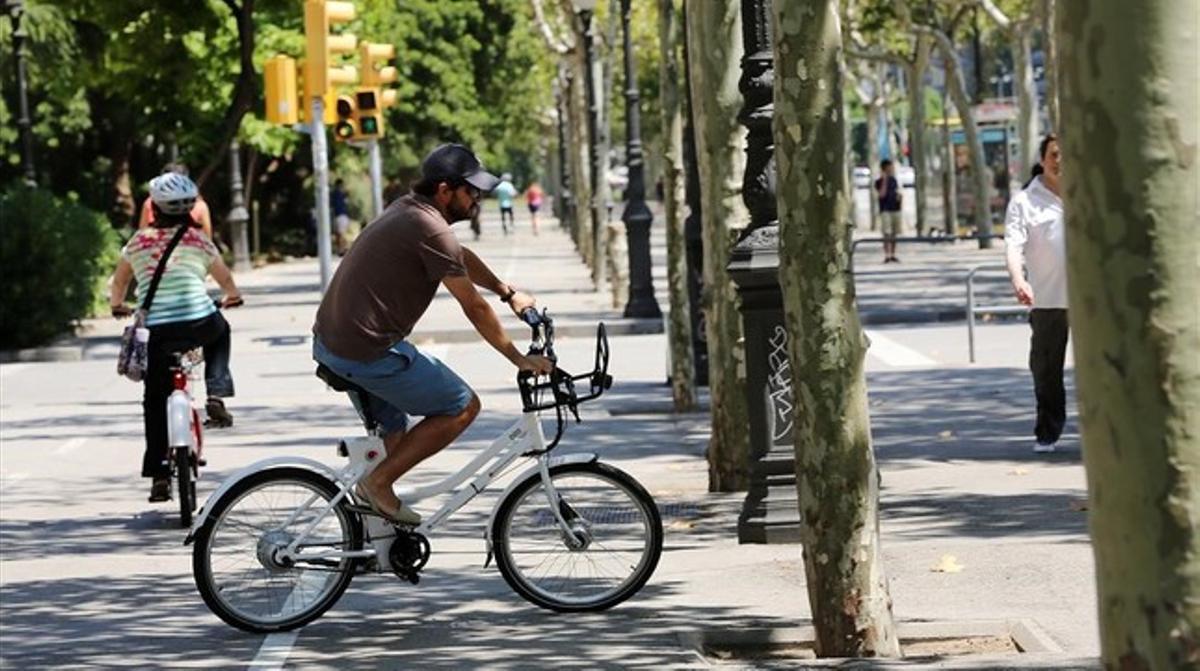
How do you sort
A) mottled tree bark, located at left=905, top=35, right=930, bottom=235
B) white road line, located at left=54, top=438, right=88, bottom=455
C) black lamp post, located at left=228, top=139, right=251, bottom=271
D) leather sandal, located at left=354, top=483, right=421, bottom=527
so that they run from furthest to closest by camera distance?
1. mottled tree bark, located at left=905, top=35, right=930, bottom=235
2. black lamp post, located at left=228, top=139, right=251, bottom=271
3. white road line, located at left=54, top=438, right=88, bottom=455
4. leather sandal, located at left=354, top=483, right=421, bottom=527

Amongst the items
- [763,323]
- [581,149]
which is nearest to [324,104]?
[581,149]

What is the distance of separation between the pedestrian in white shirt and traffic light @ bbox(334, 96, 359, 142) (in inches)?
701

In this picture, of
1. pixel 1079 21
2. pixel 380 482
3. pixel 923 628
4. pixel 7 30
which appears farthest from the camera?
pixel 7 30

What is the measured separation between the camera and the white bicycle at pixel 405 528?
996 centimetres

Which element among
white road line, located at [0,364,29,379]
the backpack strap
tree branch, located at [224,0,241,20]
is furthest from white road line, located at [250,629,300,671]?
tree branch, located at [224,0,241,20]

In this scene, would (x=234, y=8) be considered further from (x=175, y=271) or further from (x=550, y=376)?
(x=550, y=376)

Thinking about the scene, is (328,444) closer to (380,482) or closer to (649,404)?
(649,404)

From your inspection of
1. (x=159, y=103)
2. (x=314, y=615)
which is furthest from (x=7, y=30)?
(x=314, y=615)

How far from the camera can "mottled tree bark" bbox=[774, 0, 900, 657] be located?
334 inches

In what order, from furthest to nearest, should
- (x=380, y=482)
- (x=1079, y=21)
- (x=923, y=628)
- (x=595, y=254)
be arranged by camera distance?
(x=595, y=254), (x=380, y=482), (x=923, y=628), (x=1079, y=21)

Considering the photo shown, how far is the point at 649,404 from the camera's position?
20.1 m

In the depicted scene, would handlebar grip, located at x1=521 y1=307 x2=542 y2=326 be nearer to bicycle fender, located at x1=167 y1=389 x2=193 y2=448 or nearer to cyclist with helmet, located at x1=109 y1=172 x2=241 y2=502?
bicycle fender, located at x1=167 y1=389 x2=193 y2=448

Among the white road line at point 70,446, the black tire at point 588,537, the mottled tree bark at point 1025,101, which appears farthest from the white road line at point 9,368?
the mottled tree bark at point 1025,101

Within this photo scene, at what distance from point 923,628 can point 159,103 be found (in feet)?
116
